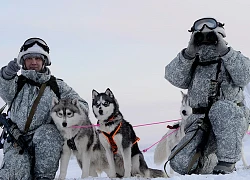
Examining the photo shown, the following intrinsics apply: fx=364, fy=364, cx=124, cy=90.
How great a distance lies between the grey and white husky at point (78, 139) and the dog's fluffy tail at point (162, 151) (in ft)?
5.24

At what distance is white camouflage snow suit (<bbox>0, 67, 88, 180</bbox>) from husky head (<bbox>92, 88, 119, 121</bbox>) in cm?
77

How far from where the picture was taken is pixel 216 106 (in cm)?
354

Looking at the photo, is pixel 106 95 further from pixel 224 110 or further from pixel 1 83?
pixel 224 110

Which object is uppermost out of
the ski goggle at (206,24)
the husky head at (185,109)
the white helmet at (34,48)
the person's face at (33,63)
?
the ski goggle at (206,24)

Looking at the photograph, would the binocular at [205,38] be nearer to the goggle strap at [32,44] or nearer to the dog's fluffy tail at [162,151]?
the goggle strap at [32,44]

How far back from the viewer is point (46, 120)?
4172mm

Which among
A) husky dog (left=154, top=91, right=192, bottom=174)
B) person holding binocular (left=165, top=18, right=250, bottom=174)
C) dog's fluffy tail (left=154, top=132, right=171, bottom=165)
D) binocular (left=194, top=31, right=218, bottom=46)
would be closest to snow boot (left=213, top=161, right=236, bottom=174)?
person holding binocular (left=165, top=18, right=250, bottom=174)

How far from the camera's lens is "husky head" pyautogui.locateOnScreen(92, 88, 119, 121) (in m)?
4.76

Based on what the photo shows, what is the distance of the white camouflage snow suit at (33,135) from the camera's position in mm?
3762

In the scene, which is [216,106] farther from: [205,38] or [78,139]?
[78,139]

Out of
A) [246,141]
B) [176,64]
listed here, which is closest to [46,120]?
[176,64]

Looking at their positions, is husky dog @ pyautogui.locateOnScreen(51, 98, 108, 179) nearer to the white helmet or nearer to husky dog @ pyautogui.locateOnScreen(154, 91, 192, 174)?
the white helmet

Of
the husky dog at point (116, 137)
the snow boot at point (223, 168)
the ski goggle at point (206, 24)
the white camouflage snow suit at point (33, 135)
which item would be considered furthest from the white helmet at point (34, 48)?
the snow boot at point (223, 168)

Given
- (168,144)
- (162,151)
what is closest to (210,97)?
(168,144)
